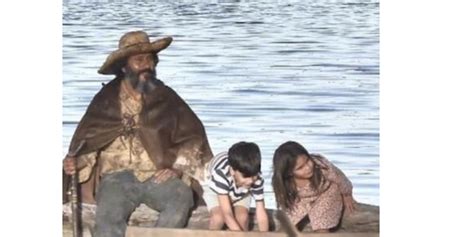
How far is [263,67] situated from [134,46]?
16.2 inches

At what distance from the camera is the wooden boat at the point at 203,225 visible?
13.6 feet

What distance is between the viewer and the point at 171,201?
427cm

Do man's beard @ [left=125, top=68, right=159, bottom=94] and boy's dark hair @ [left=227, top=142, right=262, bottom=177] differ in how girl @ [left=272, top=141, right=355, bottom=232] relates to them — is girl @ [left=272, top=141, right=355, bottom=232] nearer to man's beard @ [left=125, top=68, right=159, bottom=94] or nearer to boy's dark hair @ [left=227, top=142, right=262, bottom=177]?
boy's dark hair @ [left=227, top=142, right=262, bottom=177]

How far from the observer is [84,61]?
169 inches

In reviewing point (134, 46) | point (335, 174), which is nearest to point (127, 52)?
point (134, 46)

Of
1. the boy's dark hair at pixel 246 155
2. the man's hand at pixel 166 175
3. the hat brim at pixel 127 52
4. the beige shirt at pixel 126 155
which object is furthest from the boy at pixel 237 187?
the hat brim at pixel 127 52

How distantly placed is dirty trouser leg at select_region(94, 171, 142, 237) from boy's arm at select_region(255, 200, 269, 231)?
38 centimetres

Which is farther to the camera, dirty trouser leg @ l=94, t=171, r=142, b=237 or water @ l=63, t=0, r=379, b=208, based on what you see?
dirty trouser leg @ l=94, t=171, r=142, b=237

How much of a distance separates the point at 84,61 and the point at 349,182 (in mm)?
911

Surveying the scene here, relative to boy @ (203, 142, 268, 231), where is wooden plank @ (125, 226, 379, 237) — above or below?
below

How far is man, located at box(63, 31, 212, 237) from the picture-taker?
168 inches

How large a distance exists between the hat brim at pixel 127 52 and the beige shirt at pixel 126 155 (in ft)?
0.20

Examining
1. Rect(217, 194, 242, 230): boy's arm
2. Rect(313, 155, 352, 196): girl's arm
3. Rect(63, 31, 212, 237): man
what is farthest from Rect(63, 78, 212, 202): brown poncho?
Rect(313, 155, 352, 196): girl's arm
